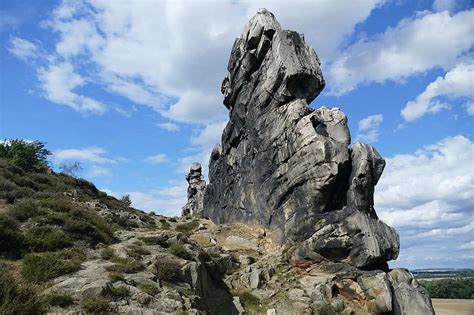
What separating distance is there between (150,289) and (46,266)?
18.8 ft

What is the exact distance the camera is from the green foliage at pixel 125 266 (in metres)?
24.0

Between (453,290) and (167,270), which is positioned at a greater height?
(167,270)

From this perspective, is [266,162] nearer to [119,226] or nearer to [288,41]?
[288,41]

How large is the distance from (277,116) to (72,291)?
3336cm

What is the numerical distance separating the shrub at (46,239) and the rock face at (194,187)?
224ft

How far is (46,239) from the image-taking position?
996 inches

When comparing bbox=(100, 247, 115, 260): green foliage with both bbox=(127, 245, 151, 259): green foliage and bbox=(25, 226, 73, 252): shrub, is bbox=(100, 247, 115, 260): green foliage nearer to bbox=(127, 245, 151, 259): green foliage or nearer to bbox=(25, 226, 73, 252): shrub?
bbox=(127, 245, 151, 259): green foliage

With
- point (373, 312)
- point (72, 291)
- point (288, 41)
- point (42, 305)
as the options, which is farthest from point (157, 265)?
point (288, 41)

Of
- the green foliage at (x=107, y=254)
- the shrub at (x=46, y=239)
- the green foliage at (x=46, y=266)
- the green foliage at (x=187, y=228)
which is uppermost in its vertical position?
the green foliage at (x=187, y=228)

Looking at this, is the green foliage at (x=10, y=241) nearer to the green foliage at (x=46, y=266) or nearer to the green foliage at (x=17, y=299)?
the green foliage at (x=46, y=266)

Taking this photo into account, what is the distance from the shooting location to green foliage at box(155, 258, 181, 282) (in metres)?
25.8

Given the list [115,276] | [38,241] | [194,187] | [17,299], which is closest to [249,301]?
[115,276]

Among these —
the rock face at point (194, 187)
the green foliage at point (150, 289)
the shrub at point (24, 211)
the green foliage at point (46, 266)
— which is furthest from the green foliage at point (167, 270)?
the rock face at point (194, 187)

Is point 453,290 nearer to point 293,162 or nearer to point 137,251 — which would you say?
point 293,162
